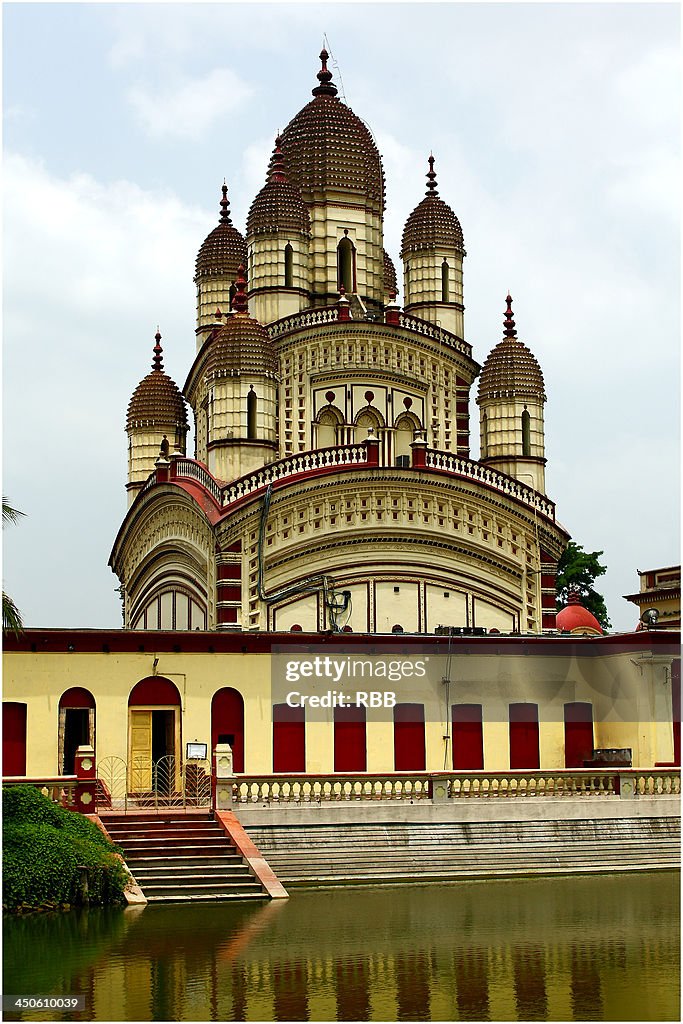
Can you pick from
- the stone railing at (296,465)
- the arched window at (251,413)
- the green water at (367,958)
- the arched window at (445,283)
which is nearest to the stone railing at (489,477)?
the stone railing at (296,465)

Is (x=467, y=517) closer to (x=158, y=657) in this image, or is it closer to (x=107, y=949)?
(x=158, y=657)

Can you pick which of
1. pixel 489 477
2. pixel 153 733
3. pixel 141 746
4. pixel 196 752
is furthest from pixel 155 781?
pixel 489 477

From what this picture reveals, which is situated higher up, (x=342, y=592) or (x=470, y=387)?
(x=470, y=387)

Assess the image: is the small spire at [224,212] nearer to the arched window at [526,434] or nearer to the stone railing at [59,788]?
the arched window at [526,434]

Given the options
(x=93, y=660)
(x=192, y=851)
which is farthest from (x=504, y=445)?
(x=192, y=851)

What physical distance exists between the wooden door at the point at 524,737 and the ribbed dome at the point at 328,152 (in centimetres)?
1932

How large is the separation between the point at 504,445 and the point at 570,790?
17.2 meters

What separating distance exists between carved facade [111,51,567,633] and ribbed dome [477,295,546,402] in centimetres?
6

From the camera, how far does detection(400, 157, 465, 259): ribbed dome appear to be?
170ft

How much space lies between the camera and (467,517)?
44.7 meters

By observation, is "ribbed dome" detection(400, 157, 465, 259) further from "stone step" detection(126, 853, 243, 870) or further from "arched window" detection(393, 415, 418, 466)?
"stone step" detection(126, 853, 243, 870)

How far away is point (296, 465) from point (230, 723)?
934cm

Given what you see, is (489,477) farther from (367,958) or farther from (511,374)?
(367,958)

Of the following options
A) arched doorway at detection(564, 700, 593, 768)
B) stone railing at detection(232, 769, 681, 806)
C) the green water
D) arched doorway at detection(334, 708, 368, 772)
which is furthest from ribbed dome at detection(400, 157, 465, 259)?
the green water
